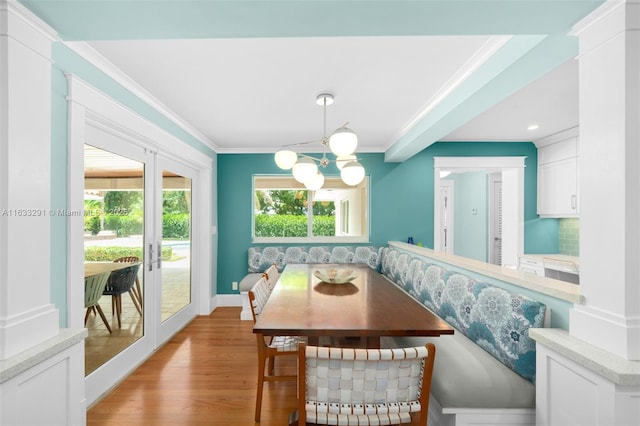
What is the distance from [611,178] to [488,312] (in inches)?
40.1

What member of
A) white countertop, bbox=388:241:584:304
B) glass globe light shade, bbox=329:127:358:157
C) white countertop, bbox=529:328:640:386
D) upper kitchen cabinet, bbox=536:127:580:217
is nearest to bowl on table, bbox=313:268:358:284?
white countertop, bbox=388:241:584:304

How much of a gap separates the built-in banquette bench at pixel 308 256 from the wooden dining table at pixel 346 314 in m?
1.90

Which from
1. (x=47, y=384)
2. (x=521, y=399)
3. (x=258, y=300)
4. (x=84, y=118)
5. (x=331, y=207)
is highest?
(x=84, y=118)

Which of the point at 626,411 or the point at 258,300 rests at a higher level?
the point at 258,300

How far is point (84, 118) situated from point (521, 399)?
2944 mm

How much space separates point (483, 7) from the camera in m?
1.25

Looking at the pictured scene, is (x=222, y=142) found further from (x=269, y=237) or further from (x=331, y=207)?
(x=331, y=207)

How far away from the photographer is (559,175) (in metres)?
4.09

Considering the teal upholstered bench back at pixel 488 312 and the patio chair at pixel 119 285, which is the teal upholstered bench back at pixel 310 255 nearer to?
the teal upholstered bench back at pixel 488 312

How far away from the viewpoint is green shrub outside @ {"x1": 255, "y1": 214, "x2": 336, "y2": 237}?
477 cm

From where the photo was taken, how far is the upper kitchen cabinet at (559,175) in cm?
384

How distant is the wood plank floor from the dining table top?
893mm

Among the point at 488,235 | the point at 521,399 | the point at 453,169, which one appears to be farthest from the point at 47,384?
the point at 488,235

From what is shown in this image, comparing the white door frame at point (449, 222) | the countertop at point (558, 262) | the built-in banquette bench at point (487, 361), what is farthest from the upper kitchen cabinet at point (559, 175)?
the built-in banquette bench at point (487, 361)
